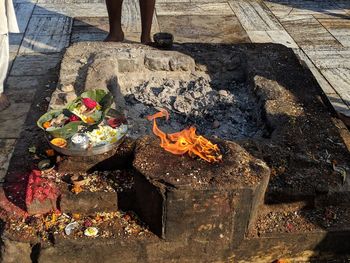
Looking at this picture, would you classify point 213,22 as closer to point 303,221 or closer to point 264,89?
point 264,89

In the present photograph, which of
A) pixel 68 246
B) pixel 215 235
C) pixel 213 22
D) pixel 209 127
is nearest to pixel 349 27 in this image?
pixel 213 22

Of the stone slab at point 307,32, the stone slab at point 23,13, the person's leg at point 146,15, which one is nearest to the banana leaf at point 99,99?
the person's leg at point 146,15

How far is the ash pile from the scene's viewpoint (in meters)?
4.12

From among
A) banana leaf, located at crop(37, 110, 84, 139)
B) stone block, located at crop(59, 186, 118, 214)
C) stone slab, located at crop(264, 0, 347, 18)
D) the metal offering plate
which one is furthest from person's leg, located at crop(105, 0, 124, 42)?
stone block, located at crop(59, 186, 118, 214)

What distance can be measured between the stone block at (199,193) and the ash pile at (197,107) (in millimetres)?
1014

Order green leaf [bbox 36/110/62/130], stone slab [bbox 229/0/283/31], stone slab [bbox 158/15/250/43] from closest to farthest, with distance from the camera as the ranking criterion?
green leaf [bbox 36/110/62/130] < stone slab [bbox 158/15/250/43] < stone slab [bbox 229/0/283/31]

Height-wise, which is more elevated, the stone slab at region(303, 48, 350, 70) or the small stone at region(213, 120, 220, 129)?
the small stone at region(213, 120, 220, 129)

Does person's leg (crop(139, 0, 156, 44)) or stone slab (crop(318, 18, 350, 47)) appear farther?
stone slab (crop(318, 18, 350, 47))

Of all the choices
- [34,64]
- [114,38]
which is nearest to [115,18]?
[114,38]

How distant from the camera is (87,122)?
3367 millimetres

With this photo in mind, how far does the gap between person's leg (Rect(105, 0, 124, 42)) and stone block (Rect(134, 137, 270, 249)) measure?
3.07 meters

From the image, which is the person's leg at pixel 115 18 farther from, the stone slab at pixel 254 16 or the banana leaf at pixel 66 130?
the banana leaf at pixel 66 130

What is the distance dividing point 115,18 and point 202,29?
162 cm

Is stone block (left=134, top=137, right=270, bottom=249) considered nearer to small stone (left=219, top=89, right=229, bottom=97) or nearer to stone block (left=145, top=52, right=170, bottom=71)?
small stone (left=219, top=89, right=229, bottom=97)
